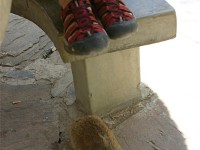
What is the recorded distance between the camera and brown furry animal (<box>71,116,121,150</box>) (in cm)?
171

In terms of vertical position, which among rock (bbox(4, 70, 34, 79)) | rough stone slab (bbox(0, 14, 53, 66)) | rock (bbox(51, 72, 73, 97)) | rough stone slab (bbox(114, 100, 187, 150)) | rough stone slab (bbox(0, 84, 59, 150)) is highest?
rough stone slab (bbox(0, 14, 53, 66))

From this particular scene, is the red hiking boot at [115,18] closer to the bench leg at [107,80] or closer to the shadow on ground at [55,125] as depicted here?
the bench leg at [107,80]

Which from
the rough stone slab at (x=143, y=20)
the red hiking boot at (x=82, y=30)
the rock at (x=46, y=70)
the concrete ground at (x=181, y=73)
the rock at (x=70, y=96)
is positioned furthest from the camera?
the rock at (x=46, y=70)

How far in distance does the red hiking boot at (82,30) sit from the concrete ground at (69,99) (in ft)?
2.18

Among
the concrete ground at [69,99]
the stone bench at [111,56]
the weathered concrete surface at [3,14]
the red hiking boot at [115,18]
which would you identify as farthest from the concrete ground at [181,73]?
the weathered concrete surface at [3,14]

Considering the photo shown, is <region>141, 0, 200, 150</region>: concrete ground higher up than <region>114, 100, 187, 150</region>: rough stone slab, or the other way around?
<region>141, 0, 200, 150</region>: concrete ground

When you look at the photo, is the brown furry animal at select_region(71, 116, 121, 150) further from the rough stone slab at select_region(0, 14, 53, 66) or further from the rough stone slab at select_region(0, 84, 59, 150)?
the rough stone slab at select_region(0, 14, 53, 66)

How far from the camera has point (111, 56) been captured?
200 centimetres

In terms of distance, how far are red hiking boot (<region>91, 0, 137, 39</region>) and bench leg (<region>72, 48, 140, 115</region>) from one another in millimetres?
401

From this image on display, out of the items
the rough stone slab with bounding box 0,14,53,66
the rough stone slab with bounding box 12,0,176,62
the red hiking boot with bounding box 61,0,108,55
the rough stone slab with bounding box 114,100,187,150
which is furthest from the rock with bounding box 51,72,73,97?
the red hiking boot with bounding box 61,0,108,55

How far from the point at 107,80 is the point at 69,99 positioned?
300 millimetres

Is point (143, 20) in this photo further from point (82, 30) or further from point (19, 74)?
point (19, 74)

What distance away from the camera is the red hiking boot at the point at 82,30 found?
145 cm

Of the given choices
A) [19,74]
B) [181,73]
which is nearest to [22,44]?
[19,74]
